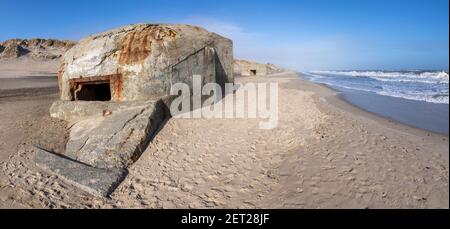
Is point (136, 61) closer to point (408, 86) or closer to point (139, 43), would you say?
point (139, 43)

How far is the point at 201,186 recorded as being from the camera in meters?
3.63

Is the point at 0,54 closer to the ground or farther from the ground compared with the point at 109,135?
farther from the ground

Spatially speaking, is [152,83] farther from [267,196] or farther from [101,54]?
[267,196]

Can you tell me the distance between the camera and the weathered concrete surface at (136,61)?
5.80m

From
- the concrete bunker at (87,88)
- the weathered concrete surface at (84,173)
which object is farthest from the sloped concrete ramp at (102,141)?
the concrete bunker at (87,88)

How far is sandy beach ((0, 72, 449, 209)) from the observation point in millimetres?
3117

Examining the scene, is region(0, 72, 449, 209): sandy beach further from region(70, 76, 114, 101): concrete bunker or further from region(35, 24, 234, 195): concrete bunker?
region(70, 76, 114, 101): concrete bunker

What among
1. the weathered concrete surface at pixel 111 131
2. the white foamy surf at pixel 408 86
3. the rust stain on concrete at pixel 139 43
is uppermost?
the rust stain on concrete at pixel 139 43

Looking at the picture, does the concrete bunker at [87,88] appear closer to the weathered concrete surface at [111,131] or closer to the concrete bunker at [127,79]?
the concrete bunker at [127,79]

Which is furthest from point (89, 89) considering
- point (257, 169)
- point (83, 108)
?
point (257, 169)

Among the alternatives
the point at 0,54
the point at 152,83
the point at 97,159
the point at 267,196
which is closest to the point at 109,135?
the point at 97,159

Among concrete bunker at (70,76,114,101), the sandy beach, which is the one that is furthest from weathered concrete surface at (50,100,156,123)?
concrete bunker at (70,76,114,101)
